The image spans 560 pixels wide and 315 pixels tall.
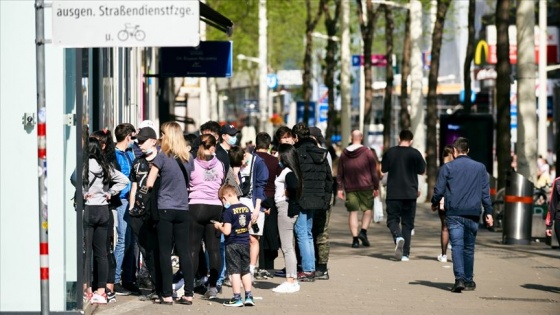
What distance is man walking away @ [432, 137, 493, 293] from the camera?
16094 millimetres

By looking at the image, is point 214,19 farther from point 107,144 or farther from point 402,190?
point 107,144

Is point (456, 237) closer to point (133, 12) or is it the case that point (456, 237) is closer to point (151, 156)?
point (151, 156)

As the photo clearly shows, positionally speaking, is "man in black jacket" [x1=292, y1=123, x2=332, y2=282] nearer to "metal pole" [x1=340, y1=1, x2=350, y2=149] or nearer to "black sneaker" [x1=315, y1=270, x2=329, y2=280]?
"black sneaker" [x1=315, y1=270, x2=329, y2=280]

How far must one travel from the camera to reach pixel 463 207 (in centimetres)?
1611

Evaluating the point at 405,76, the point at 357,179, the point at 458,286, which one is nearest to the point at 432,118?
the point at 405,76

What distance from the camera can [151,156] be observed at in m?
14.4

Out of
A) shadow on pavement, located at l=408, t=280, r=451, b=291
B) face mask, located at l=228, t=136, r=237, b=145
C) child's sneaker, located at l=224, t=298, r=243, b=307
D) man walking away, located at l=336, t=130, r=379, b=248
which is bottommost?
shadow on pavement, located at l=408, t=280, r=451, b=291

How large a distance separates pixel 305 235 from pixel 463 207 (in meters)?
1.82

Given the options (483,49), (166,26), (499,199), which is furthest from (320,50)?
(166,26)

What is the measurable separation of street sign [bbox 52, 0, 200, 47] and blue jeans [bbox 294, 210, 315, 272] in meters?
7.01

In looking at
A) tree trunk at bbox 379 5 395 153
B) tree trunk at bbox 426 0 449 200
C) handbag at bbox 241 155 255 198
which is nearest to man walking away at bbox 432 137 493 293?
handbag at bbox 241 155 255 198

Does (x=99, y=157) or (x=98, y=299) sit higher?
(x=99, y=157)

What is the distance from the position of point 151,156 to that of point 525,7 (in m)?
13.2

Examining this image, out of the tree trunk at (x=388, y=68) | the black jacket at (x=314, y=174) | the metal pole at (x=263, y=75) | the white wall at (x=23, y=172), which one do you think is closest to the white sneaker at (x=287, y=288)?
the black jacket at (x=314, y=174)
